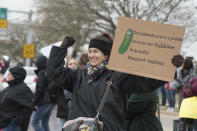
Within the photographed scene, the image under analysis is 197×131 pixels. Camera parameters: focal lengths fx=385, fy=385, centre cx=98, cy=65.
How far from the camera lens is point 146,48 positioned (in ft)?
11.0

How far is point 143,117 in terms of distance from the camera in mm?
3920

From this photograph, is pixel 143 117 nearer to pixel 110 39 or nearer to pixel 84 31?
pixel 110 39

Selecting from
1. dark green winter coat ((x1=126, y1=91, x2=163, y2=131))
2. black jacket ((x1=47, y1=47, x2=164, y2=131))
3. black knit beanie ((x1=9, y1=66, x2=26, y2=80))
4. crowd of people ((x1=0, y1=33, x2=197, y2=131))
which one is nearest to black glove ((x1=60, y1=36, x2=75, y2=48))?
crowd of people ((x1=0, y1=33, x2=197, y2=131))

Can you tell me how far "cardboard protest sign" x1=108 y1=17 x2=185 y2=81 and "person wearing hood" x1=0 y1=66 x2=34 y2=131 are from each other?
9.89 ft

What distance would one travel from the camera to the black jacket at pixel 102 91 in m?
3.34

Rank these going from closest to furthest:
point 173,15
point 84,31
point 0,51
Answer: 1. point 173,15
2. point 84,31
3. point 0,51

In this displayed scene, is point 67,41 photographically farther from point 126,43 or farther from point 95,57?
point 126,43

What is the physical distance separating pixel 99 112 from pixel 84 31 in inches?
856

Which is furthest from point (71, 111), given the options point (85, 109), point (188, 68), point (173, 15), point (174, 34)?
point (173, 15)

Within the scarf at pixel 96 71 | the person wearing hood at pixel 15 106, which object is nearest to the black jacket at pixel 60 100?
the person wearing hood at pixel 15 106

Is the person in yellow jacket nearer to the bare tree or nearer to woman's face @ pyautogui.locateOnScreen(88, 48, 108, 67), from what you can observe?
woman's face @ pyautogui.locateOnScreen(88, 48, 108, 67)

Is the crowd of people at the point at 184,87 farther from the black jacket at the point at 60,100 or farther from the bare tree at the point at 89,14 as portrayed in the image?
the bare tree at the point at 89,14

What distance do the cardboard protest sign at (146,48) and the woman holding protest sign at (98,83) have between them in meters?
0.12

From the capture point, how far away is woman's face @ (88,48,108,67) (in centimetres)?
A: 359
